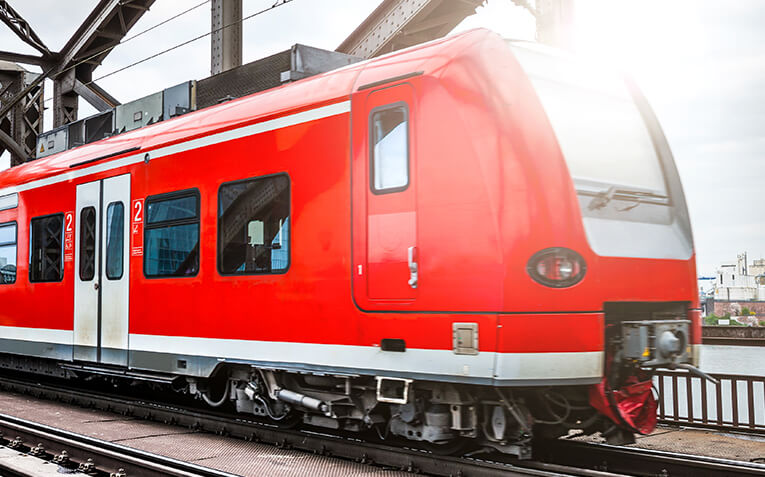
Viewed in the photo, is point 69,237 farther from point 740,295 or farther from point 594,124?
point 740,295

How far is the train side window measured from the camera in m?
11.1

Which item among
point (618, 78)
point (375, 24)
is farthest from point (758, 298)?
point (618, 78)

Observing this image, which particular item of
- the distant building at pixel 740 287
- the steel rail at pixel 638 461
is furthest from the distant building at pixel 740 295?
the steel rail at pixel 638 461

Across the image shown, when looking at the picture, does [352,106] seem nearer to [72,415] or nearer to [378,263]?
[378,263]

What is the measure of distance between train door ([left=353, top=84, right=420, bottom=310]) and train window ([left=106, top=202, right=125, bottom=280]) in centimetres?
391

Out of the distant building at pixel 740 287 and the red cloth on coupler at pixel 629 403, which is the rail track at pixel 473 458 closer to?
the red cloth on coupler at pixel 629 403

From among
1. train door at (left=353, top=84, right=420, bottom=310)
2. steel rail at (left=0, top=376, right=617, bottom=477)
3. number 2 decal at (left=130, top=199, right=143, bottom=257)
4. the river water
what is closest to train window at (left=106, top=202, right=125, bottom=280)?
number 2 decal at (left=130, top=199, right=143, bottom=257)

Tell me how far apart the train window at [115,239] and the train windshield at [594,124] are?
5199 mm

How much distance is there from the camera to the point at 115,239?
29.7ft

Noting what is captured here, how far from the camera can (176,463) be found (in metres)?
6.09

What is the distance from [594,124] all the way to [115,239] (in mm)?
5706

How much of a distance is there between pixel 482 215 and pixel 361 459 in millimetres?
2324

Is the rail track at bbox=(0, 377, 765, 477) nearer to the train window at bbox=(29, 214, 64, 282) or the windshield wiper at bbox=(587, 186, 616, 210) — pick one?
the windshield wiper at bbox=(587, 186, 616, 210)

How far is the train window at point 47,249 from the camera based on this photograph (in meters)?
10.0
